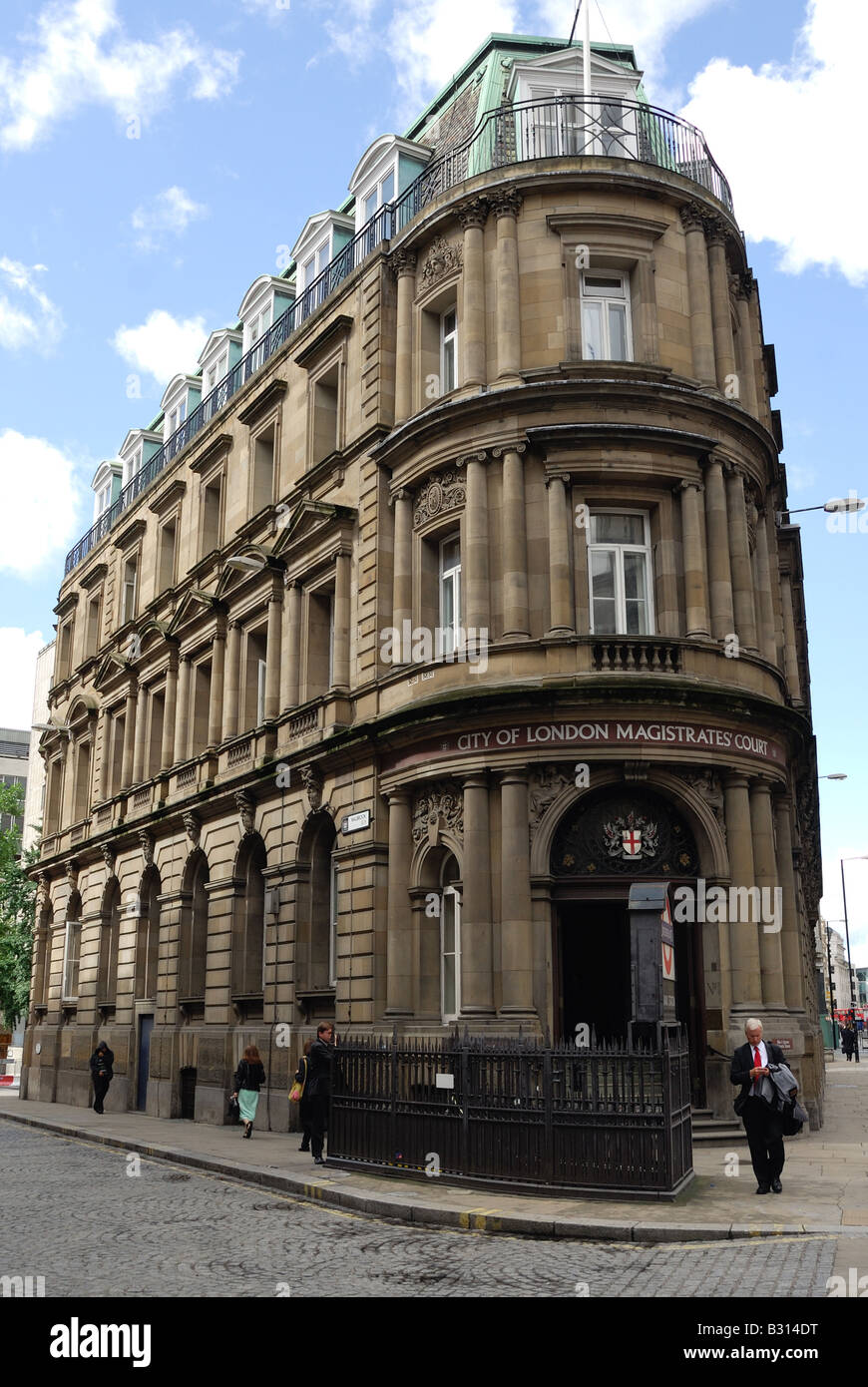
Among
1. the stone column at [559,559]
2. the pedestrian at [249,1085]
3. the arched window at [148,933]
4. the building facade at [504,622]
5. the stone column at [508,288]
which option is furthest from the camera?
the arched window at [148,933]

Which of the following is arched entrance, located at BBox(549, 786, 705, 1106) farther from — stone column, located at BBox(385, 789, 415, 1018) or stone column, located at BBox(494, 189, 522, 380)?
stone column, located at BBox(494, 189, 522, 380)

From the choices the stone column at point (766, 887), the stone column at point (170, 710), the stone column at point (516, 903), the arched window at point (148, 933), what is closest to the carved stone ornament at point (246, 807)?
the stone column at point (170, 710)

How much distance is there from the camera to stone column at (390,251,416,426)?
24.6 metres

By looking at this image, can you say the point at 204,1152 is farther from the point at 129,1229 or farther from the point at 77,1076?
the point at 77,1076

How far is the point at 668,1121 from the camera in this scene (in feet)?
42.7

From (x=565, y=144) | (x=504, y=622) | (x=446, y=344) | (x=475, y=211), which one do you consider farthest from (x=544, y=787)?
(x=565, y=144)

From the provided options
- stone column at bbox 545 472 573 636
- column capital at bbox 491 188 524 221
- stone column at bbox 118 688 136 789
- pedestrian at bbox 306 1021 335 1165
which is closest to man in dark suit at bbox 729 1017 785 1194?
pedestrian at bbox 306 1021 335 1165

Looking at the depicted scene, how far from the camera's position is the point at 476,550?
2139cm

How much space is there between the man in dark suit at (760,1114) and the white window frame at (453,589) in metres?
9.91

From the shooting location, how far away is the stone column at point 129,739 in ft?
124

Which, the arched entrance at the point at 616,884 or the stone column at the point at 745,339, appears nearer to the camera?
the arched entrance at the point at 616,884

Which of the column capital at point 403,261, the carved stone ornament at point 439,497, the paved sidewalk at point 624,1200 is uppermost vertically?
the column capital at point 403,261

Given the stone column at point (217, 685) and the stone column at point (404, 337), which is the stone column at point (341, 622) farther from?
the stone column at point (217, 685)

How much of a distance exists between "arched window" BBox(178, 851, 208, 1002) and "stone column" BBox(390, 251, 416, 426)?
496 inches
